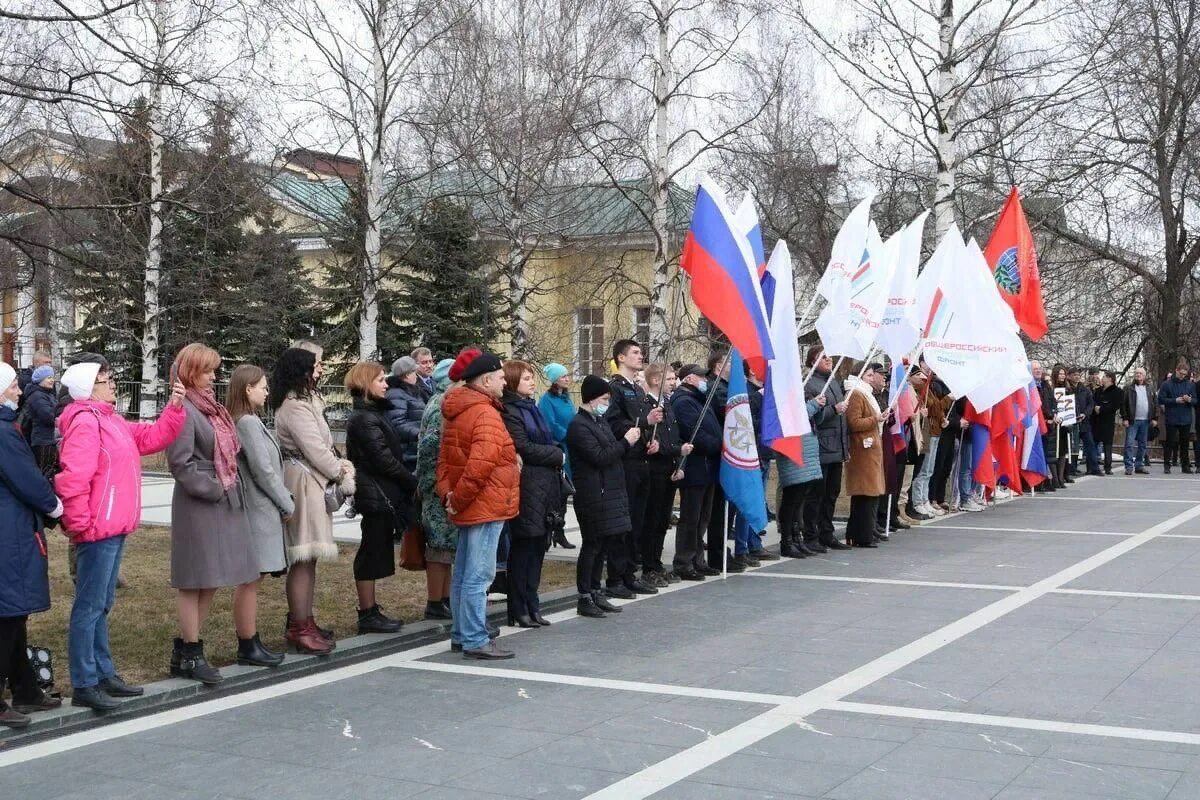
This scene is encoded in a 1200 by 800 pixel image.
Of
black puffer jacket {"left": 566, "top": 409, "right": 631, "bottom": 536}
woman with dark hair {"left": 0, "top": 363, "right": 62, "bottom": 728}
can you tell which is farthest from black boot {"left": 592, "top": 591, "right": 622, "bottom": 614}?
woman with dark hair {"left": 0, "top": 363, "right": 62, "bottom": 728}

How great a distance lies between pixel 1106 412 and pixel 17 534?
21.0m

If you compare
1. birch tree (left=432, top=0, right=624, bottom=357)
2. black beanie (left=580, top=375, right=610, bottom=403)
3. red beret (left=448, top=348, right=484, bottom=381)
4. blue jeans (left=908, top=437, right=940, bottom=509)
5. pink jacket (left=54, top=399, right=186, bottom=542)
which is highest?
birch tree (left=432, top=0, right=624, bottom=357)

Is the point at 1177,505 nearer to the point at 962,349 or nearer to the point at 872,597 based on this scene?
the point at 962,349

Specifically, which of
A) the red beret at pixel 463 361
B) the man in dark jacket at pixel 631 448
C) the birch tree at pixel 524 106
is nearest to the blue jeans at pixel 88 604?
the red beret at pixel 463 361

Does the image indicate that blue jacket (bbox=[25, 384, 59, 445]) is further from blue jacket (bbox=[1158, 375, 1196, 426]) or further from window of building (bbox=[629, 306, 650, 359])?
blue jacket (bbox=[1158, 375, 1196, 426])

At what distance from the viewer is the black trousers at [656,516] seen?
11.3 m

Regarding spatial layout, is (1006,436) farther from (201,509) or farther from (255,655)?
(201,509)

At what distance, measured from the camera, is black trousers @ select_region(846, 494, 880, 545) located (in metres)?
14.0

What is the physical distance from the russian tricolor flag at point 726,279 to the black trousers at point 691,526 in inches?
59.6

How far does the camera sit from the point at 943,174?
2255 cm

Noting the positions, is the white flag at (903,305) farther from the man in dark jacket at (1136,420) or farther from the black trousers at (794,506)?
the man in dark jacket at (1136,420)

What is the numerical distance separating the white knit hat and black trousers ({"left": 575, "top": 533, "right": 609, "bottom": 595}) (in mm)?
4008

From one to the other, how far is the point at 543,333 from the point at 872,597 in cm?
2198

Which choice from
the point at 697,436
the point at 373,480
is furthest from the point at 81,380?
the point at 697,436
